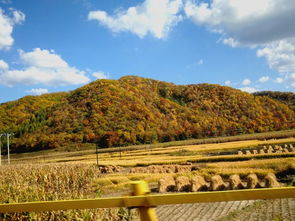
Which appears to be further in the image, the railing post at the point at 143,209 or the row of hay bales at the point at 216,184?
the row of hay bales at the point at 216,184

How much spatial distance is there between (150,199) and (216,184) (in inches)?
535

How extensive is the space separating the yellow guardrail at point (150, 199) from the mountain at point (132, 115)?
87456 millimetres

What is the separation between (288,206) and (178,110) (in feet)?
394

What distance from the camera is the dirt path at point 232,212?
9.33 meters

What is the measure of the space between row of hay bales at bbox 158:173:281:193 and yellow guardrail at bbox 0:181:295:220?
41.9 ft

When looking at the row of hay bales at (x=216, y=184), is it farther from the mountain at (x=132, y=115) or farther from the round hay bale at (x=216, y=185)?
the mountain at (x=132, y=115)

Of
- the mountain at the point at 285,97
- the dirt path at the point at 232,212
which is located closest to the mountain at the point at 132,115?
the mountain at the point at 285,97

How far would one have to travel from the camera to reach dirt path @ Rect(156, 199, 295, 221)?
933 cm

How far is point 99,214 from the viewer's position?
6.44m

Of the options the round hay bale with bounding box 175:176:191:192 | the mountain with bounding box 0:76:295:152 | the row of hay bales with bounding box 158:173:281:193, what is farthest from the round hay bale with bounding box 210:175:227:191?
the mountain with bounding box 0:76:295:152

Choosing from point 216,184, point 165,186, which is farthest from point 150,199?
point 165,186

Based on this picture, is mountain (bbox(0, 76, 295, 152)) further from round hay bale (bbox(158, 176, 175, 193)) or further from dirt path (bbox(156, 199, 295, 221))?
dirt path (bbox(156, 199, 295, 221))

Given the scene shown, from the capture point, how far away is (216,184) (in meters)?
15.2

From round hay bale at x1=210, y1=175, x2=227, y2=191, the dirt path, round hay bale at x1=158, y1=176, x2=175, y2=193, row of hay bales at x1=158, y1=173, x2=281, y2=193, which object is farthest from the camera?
round hay bale at x1=158, y1=176, x2=175, y2=193
